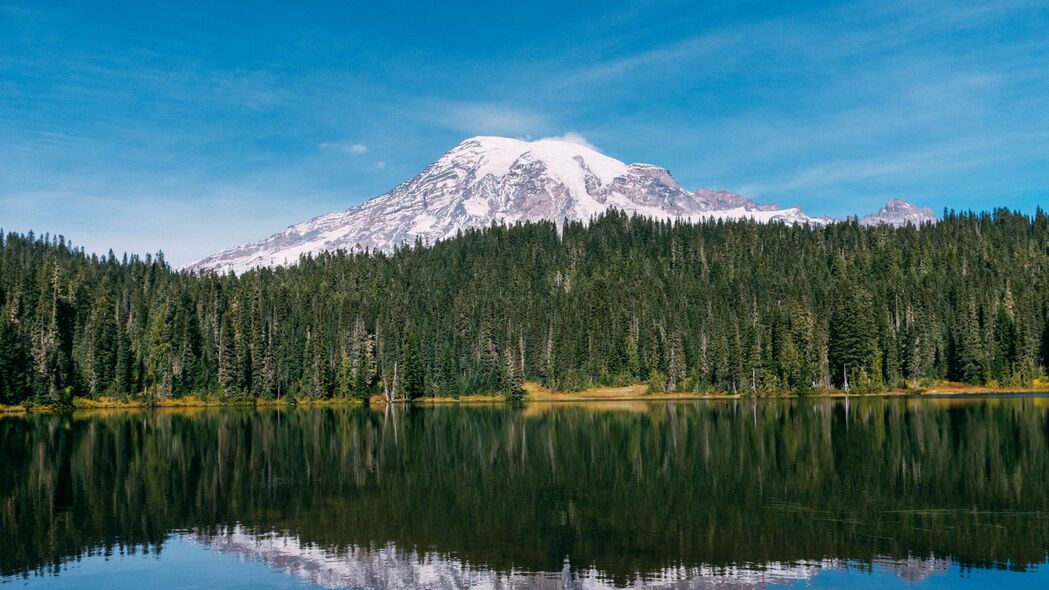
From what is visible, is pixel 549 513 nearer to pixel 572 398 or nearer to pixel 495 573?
pixel 495 573

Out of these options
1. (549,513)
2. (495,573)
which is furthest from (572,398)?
(495,573)

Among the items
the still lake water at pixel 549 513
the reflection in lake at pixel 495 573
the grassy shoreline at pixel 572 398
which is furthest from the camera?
the grassy shoreline at pixel 572 398

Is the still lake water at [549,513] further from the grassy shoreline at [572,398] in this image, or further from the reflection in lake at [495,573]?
the grassy shoreline at [572,398]

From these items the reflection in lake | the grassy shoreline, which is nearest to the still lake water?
the reflection in lake

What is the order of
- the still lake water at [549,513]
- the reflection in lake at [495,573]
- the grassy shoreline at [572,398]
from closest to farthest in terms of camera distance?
the reflection in lake at [495,573], the still lake water at [549,513], the grassy shoreline at [572,398]

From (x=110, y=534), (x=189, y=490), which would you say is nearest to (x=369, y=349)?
(x=189, y=490)

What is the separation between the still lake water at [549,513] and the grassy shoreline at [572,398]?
320 feet

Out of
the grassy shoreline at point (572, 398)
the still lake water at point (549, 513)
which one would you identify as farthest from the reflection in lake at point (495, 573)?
the grassy shoreline at point (572, 398)

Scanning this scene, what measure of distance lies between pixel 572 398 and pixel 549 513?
156 meters

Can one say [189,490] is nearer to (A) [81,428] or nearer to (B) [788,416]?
(A) [81,428]

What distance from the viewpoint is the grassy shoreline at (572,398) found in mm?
166000

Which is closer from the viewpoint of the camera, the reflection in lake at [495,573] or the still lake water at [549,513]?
the reflection in lake at [495,573]

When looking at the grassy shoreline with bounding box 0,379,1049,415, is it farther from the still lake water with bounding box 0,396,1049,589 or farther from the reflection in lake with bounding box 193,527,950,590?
the reflection in lake with bounding box 193,527,950,590

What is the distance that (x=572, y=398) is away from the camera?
196 meters
